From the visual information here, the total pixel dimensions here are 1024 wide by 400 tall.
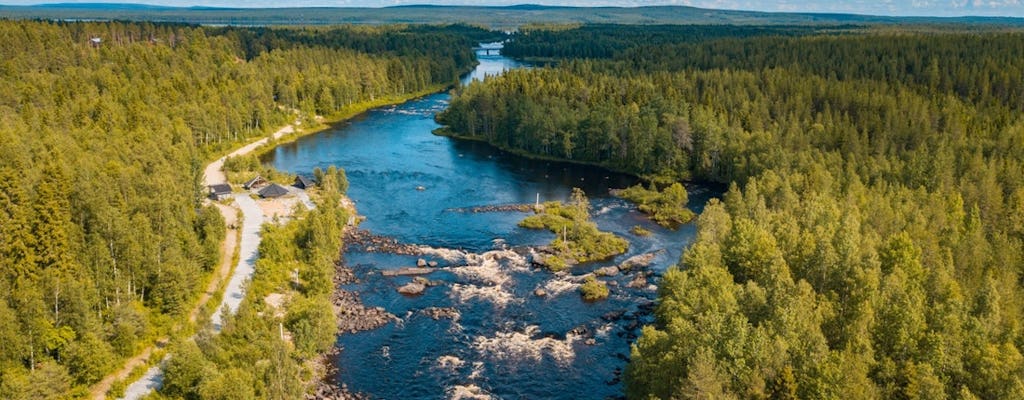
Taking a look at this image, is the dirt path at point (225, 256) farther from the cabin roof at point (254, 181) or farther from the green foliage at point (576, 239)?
the green foliage at point (576, 239)

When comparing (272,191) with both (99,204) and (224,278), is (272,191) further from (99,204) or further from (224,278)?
(99,204)

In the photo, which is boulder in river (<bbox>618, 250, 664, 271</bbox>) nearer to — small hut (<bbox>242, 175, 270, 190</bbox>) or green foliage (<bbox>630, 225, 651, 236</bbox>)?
green foliage (<bbox>630, 225, 651, 236</bbox>)

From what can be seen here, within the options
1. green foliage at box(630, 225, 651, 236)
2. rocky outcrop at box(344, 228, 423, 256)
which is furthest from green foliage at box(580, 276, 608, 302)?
rocky outcrop at box(344, 228, 423, 256)

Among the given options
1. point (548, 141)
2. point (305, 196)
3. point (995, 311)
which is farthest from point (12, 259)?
point (548, 141)

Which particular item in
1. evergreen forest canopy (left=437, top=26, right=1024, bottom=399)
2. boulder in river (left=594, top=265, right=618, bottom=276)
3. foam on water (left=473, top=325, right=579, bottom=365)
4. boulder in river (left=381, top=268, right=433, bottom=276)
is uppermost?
evergreen forest canopy (left=437, top=26, right=1024, bottom=399)

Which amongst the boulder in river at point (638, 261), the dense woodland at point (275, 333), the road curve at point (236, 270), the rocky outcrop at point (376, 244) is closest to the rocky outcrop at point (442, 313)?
the dense woodland at point (275, 333)
